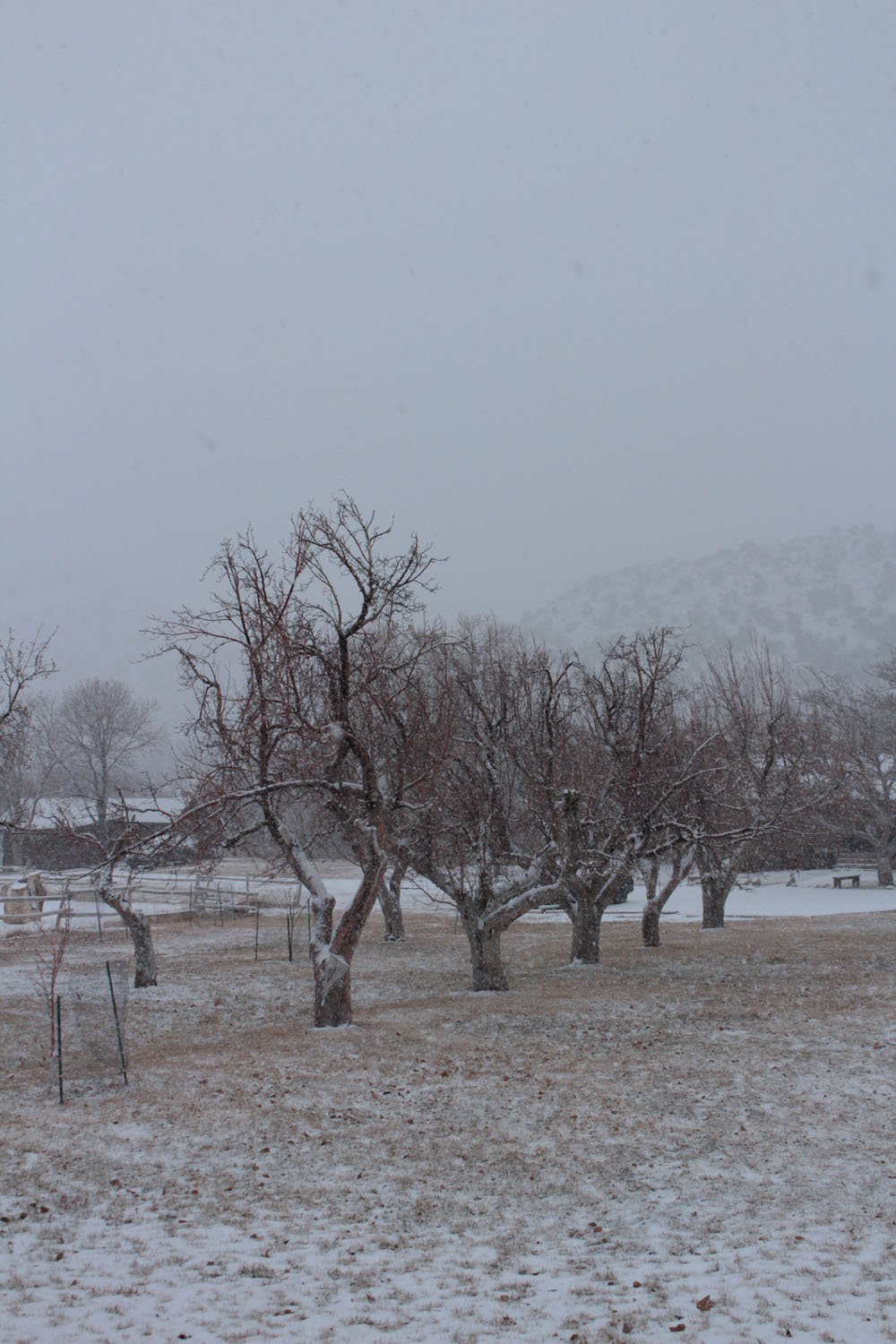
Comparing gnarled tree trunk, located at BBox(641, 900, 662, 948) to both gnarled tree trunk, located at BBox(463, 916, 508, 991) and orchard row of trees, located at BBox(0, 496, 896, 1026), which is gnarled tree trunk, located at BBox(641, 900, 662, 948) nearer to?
orchard row of trees, located at BBox(0, 496, 896, 1026)

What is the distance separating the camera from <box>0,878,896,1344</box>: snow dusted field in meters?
5.66

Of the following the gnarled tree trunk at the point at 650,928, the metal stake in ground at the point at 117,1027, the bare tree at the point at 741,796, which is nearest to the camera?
the metal stake in ground at the point at 117,1027

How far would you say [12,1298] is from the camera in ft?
18.8

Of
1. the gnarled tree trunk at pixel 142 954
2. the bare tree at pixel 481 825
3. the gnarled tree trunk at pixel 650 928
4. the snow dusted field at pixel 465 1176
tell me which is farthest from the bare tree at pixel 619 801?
the gnarled tree trunk at pixel 142 954

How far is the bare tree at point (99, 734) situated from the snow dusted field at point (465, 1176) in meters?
51.2

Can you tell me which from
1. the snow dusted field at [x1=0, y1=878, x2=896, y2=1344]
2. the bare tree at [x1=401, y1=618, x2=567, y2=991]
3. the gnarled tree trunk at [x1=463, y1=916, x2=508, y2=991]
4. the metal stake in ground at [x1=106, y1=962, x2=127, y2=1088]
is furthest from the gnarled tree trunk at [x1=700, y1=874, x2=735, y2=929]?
the metal stake in ground at [x1=106, y1=962, x2=127, y2=1088]

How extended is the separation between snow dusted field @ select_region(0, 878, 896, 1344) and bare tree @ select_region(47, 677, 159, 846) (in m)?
51.2

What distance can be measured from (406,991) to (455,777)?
13.9 feet

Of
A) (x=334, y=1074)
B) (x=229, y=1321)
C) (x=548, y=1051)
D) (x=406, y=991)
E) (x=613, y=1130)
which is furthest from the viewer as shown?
(x=406, y=991)

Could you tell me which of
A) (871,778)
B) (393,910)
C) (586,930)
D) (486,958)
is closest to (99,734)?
(393,910)

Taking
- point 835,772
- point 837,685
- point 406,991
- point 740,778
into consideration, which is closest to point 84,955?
point 406,991

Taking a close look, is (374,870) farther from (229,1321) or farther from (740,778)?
(740,778)

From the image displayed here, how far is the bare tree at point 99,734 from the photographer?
64875 mm

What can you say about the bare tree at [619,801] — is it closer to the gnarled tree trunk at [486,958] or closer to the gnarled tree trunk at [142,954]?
the gnarled tree trunk at [486,958]
